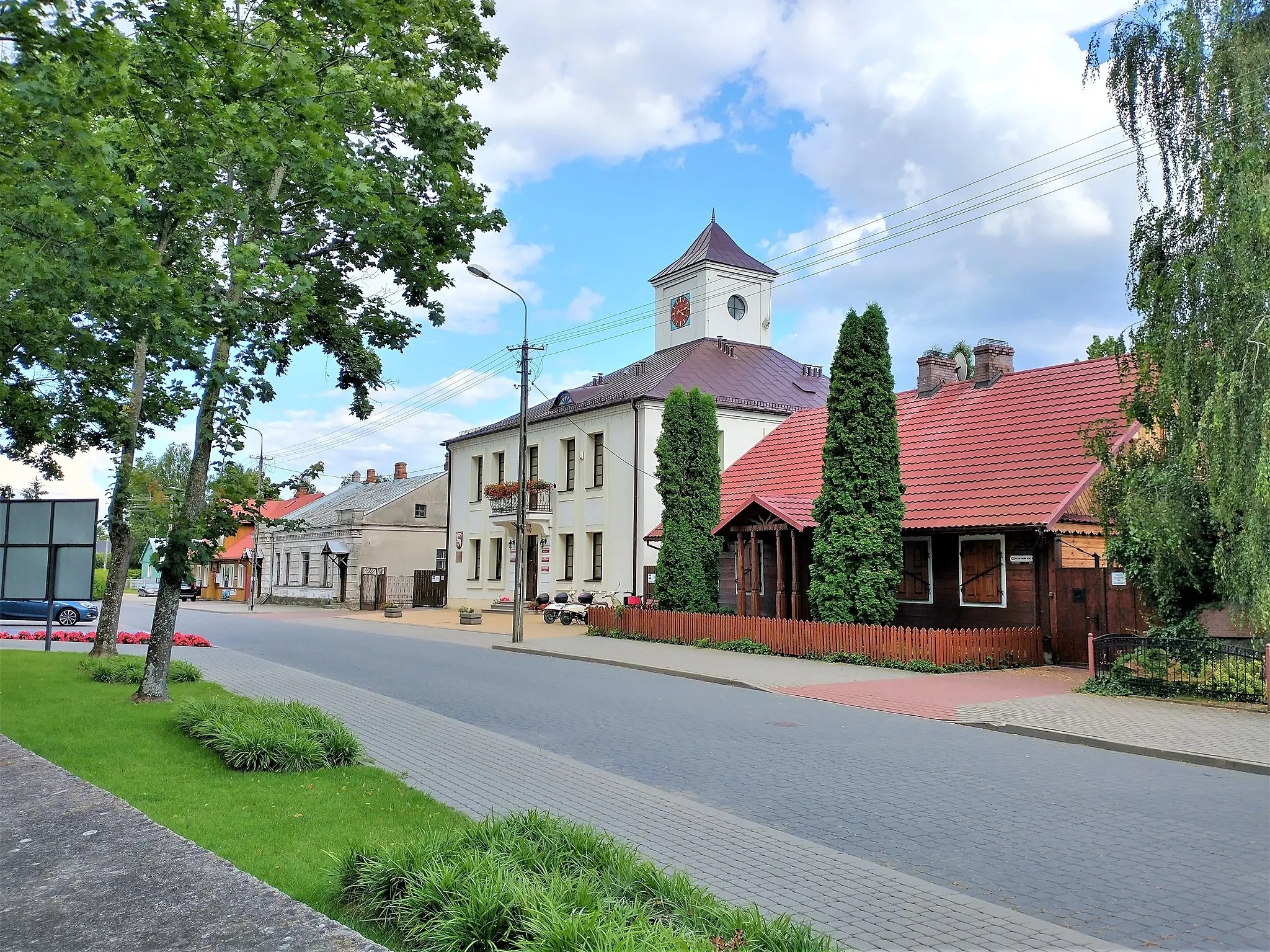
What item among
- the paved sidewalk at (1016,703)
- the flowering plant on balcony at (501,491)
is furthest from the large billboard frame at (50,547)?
the flowering plant on balcony at (501,491)

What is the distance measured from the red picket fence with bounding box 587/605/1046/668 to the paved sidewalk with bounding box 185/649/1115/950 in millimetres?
10037

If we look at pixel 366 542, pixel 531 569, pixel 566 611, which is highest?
pixel 366 542

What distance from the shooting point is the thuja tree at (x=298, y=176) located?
7.91 metres

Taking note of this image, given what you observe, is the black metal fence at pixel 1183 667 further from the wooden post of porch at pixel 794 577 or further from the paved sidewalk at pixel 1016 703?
the wooden post of porch at pixel 794 577

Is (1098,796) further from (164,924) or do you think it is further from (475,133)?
(475,133)

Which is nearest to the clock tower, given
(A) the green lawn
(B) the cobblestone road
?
(B) the cobblestone road

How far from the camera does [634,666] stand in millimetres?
19719

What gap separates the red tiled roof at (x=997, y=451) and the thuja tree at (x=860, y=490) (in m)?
1.48

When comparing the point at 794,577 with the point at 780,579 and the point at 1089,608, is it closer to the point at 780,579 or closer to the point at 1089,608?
the point at 780,579

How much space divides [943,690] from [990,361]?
13854mm

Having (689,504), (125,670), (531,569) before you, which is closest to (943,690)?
(689,504)

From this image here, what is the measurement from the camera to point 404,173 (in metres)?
14.6

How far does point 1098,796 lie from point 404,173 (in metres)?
12.1

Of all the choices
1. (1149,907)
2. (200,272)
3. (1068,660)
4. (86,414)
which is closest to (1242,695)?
(1068,660)
